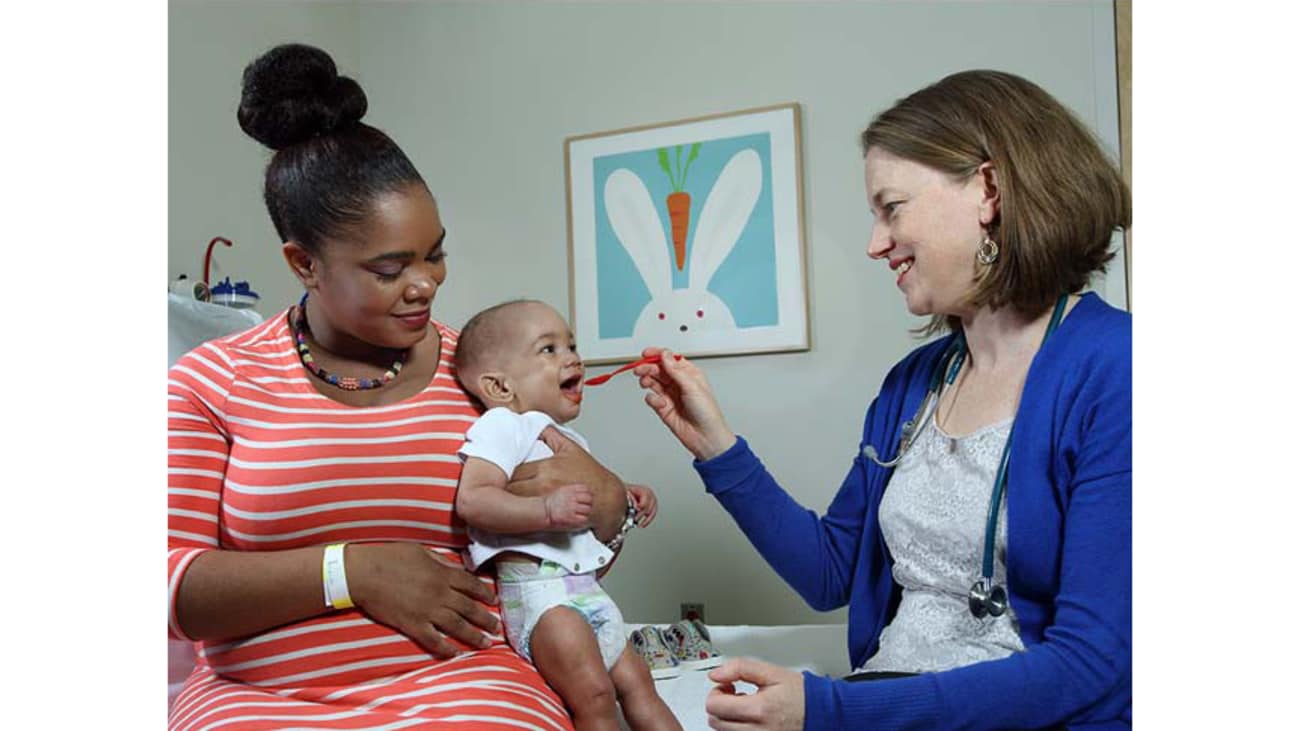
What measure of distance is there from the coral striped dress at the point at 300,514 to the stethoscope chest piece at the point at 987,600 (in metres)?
0.43

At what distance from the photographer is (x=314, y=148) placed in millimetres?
1082

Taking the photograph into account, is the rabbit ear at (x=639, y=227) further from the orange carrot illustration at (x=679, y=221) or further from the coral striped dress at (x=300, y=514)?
the coral striped dress at (x=300, y=514)

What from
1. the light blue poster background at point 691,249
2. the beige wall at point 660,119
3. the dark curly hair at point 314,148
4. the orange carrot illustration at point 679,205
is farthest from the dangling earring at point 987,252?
the orange carrot illustration at point 679,205

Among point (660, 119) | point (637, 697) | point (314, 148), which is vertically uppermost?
point (660, 119)

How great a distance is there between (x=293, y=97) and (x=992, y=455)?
0.83 metres

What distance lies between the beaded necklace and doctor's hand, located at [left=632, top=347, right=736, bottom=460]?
0.33 metres

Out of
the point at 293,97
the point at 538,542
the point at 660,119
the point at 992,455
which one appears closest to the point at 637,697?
the point at 538,542

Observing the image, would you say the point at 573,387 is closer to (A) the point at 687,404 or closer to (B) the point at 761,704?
(A) the point at 687,404

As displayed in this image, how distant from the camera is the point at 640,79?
279 cm

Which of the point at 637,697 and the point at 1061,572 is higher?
the point at 1061,572

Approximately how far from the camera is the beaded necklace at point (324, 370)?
107cm
